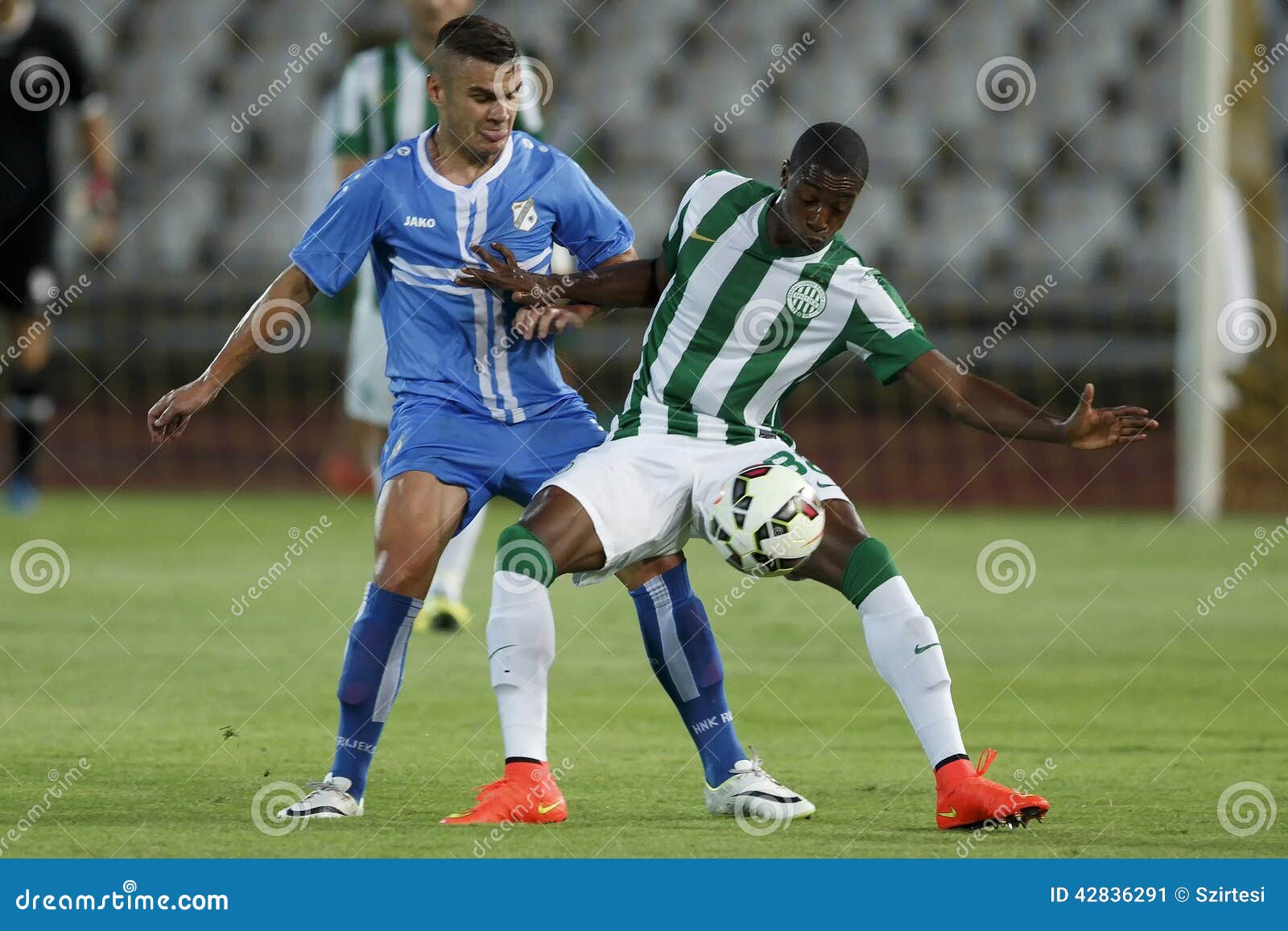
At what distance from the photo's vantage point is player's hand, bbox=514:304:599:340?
4.36m

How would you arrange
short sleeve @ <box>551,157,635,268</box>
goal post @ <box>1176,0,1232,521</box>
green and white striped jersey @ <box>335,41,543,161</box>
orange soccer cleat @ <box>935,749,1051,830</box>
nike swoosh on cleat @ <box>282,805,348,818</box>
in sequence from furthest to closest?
1. goal post @ <box>1176,0,1232,521</box>
2. green and white striped jersey @ <box>335,41,543,161</box>
3. short sleeve @ <box>551,157,635,268</box>
4. nike swoosh on cleat @ <box>282,805,348,818</box>
5. orange soccer cleat @ <box>935,749,1051,830</box>

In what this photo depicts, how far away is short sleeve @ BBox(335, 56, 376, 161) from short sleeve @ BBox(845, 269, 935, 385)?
3067mm

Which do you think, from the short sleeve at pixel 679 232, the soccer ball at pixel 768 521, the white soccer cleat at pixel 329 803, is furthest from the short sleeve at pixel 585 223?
the white soccer cleat at pixel 329 803

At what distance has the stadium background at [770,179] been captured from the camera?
14195 mm

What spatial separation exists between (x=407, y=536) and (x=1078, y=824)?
1.55 m

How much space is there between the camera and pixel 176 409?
4.11 m

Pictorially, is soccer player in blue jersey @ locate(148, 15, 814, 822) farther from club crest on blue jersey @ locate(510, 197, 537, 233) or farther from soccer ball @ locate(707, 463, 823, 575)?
soccer ball @ locate(707, 463, 823, 575)

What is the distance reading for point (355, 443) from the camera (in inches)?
520

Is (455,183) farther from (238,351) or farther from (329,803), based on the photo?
(329,803)

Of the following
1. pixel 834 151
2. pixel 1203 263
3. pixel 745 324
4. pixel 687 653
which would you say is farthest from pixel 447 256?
pixel 1203 263

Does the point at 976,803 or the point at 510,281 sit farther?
the point at 510,281

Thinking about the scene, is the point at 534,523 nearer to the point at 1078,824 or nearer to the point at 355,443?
the point at 1078,824

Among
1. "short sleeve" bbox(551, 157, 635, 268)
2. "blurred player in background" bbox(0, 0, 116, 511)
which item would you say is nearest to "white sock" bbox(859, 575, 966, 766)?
"short sleeve" bbox(551, 157, 635, 268)

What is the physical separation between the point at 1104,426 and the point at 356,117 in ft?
12.0
